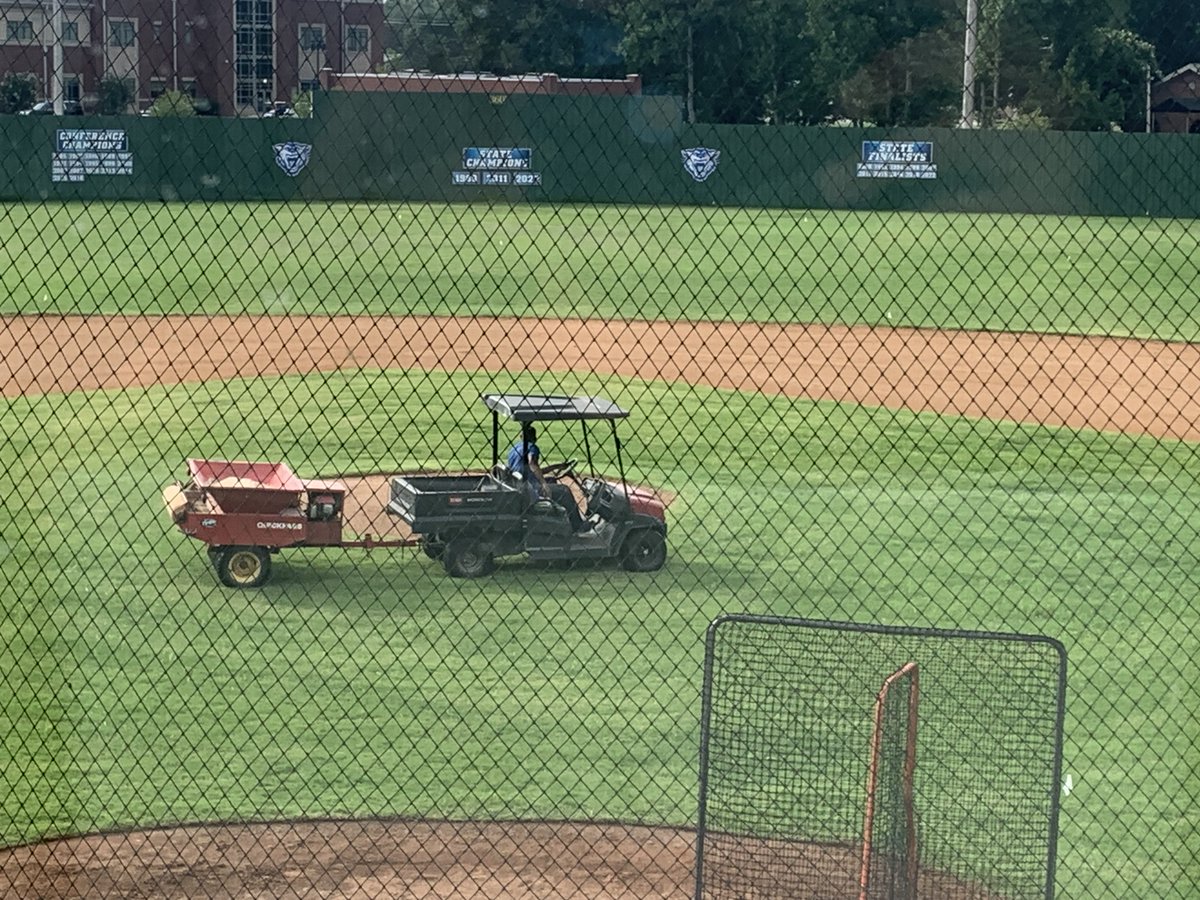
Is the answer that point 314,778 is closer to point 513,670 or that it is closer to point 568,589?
point 513,670

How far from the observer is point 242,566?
1119 centimetres

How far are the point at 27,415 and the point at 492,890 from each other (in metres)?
10.7

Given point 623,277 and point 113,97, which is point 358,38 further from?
point 623,277

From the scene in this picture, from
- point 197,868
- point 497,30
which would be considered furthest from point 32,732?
point 497,30

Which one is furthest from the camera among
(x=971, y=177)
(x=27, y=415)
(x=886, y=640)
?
(x=27, y=415)

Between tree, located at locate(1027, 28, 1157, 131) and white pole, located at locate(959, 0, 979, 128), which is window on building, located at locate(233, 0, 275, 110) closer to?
white pole, located at locate(959, 0, 979, 128)

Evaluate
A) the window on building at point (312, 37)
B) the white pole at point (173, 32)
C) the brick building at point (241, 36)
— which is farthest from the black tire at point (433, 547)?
the window on building at point (312, 37)

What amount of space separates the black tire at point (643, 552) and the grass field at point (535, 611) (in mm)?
127

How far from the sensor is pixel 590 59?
13.3m

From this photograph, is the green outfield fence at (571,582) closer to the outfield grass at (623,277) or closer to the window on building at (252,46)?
the window on building at (252,46)

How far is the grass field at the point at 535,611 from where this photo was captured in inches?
309

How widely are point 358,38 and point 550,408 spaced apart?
432 centimetres

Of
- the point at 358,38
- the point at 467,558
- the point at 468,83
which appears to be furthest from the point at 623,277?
the point at 358,38

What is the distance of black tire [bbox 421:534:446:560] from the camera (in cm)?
1157
